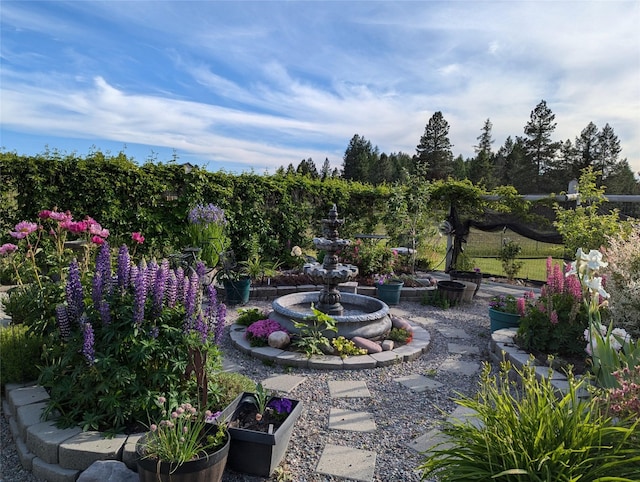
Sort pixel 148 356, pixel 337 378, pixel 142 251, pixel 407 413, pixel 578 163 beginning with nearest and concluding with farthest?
pixel 148 356 → pixel 407 413 → pixel 337 378 → pixel 142 251 → pixel 578 163

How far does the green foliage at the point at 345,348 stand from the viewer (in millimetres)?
3939

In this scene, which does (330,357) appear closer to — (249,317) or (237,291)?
(249,317)

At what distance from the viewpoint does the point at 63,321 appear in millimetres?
2256

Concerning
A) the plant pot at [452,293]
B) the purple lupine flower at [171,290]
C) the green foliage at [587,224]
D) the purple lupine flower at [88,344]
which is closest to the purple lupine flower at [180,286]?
the purple lupine flower at [171,290]

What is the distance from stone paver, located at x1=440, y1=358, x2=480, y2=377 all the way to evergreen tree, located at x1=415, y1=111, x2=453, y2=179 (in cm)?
2762

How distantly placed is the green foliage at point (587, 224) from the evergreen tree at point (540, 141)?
21206mm

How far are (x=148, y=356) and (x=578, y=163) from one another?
94.7ft

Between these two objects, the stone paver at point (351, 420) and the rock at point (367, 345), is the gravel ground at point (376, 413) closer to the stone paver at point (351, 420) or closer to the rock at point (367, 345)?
the stone paver at point (351, 420)

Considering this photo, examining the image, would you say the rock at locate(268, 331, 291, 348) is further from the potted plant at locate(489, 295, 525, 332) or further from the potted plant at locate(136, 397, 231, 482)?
the potted plant at locate(489, 295, 525, 332)

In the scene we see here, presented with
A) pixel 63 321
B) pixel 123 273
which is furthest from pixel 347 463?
pixel 63 321

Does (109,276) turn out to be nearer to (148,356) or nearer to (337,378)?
(148,356)

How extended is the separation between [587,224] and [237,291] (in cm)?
600

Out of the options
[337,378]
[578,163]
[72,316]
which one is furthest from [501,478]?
[578,163]

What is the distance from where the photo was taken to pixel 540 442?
157 cm
